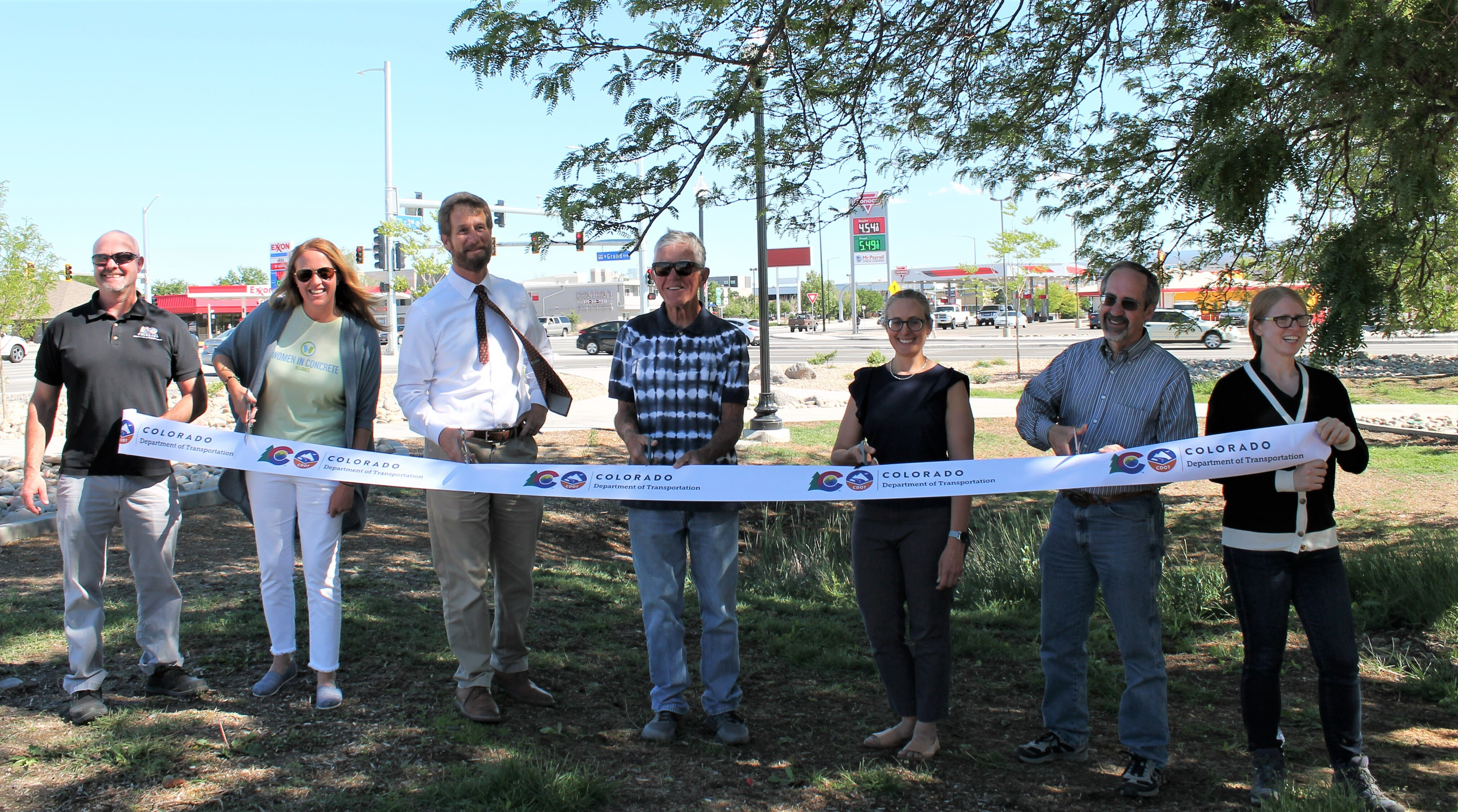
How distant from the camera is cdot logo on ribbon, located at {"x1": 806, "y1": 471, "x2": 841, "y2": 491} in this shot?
382cm

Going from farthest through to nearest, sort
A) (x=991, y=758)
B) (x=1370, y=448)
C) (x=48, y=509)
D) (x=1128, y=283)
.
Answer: (x=1370, y=448) → (x=48, y=509) → (x=991, y=758) → (x=1128, y=283)

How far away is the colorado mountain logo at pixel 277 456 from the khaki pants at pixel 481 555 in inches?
21.7

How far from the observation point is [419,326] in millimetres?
3992

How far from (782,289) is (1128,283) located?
155m

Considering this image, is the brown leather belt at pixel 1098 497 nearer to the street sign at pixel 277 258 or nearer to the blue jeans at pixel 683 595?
the blue jeans at pixel 683 595

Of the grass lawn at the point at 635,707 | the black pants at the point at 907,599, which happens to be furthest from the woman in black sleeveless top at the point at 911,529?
the grass lawn at the point at 635,707

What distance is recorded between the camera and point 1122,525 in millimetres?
3502

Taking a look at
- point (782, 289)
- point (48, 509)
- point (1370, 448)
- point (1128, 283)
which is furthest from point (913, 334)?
point (782, 289)

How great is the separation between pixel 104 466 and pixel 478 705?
1.78m

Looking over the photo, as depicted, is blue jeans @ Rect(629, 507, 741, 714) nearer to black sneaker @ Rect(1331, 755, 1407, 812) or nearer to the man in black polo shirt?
the man in black polo shirt

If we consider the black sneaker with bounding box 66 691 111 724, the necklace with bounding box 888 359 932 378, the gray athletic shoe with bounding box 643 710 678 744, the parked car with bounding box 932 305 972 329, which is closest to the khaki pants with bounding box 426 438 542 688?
the gray athletic shoe with bounding box 643 710 678 744

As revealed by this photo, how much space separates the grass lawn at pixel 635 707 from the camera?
348cm

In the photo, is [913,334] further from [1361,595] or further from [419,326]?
[1361,595]

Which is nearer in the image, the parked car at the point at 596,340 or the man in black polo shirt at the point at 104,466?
the man in black polo shirt at the point at 104,466
